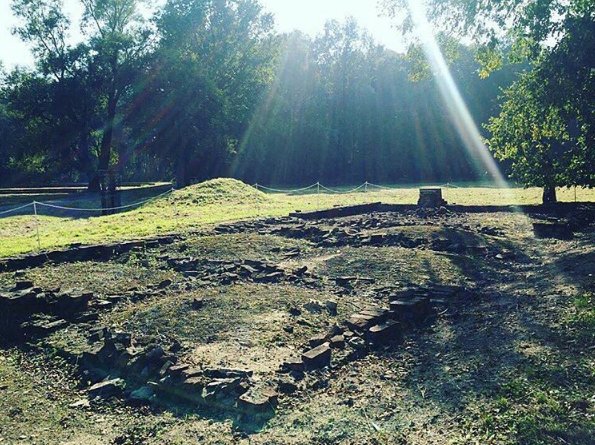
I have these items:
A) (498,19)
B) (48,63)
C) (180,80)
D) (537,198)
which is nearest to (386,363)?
(498,19)

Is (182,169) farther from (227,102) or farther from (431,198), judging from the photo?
(431,198)

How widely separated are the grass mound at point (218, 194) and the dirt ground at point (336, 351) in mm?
11391

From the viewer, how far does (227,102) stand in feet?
120

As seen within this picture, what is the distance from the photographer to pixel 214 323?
24.5 feet

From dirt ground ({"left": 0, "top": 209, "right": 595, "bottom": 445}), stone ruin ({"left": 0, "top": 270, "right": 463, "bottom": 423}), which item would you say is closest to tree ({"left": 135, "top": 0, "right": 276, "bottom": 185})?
dirt ground ({"left": 0, "top": 209, "right": 595, "bottom": 445})

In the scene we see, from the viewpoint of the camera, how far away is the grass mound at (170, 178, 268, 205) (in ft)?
79.6

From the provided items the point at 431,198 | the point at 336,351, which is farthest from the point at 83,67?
the point at 336,351

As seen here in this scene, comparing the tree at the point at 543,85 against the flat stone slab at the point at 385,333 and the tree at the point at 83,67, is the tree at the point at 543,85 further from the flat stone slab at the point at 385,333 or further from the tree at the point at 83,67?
the tree at the point at 83,67

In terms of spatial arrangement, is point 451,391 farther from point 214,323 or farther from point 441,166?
point 441,166

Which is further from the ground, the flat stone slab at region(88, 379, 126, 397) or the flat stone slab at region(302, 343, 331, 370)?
the flat stone slab at region(302, 343, 331, 370)

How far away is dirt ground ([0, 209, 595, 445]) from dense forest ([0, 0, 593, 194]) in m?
19.9

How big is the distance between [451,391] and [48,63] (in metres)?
36.3

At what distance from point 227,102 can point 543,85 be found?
25.8m

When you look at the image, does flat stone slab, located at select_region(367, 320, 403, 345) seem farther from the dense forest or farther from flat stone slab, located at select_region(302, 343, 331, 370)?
the dense forest
